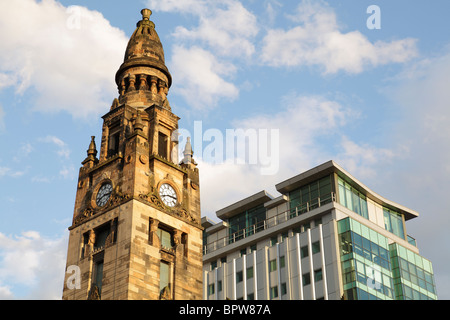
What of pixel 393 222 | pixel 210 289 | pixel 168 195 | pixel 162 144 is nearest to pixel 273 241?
pixel 210 289

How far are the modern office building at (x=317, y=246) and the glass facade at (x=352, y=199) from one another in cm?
14

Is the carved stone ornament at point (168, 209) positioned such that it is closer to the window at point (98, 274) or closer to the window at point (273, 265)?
the window at point (98, 274)

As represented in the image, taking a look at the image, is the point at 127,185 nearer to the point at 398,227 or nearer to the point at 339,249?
the point at 339,249

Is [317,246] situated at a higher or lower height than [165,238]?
higher

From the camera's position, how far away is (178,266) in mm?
65188

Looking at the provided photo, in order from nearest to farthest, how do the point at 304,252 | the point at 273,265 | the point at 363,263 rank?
the point at 363,263
the point at 304,252
the point at 273,265

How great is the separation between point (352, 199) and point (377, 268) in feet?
36.4

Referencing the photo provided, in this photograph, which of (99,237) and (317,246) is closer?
(99,237)

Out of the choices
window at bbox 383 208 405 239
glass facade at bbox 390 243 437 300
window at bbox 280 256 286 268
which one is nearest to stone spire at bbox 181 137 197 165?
window at bbox 280 256 286 268

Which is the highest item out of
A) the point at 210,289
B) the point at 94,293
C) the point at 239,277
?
the point at 239,277

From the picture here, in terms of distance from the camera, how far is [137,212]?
64.4 metres

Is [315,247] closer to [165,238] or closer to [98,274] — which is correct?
[165,238]
